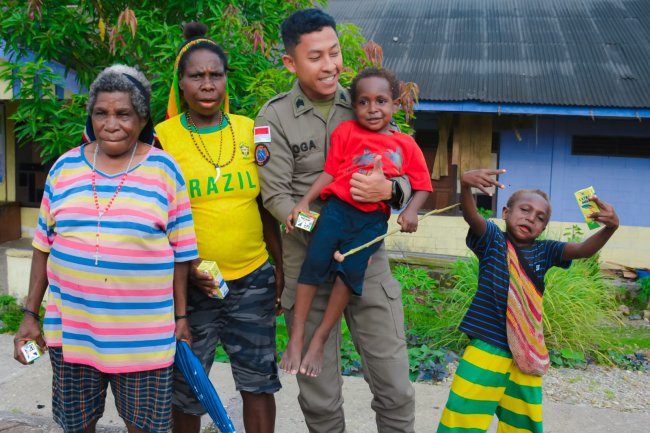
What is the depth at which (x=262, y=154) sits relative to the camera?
8.04 ft

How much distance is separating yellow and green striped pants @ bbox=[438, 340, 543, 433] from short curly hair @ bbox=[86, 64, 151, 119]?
1.66 meters

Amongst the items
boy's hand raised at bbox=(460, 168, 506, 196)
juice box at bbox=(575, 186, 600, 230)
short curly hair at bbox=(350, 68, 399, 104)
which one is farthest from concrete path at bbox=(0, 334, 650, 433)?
short curly hair at bbox=(350, 68, 399, 104)

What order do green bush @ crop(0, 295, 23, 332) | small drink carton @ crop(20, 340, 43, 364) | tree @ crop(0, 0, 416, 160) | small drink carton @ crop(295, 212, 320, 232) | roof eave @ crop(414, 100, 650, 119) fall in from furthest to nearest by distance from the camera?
roof eave @ crop(414, 100, 650, 119)
green bush @ crop(0, 295, 23, 332)
tree @ crop(0, 0, 416, 160)
small drink carton @ crop(295, 212, 320, 232)
small drink carton @ crop(20, 340, 43, 364)

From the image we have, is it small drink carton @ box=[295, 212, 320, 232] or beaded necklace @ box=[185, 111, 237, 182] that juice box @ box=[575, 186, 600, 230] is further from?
beaded necklace @ box=[185, 111, 237, 182]

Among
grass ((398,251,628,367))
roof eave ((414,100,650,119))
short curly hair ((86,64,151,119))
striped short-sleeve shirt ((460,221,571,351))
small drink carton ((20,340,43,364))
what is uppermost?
roof eave ((414,100,650,119))

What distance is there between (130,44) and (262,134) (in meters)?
2.25

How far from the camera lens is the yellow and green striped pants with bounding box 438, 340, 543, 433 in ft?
8.55

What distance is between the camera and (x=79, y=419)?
7.51 ft

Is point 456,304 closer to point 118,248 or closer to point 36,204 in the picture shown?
point 118,248

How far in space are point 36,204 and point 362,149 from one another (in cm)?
879

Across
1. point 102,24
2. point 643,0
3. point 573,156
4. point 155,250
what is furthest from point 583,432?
point 643,0

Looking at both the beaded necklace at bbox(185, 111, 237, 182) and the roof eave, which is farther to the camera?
the roof eave

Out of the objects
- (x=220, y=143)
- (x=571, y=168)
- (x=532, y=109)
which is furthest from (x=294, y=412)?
(x=571, y=168)

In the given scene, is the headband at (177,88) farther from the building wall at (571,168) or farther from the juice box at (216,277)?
the building wall at (571,168)
